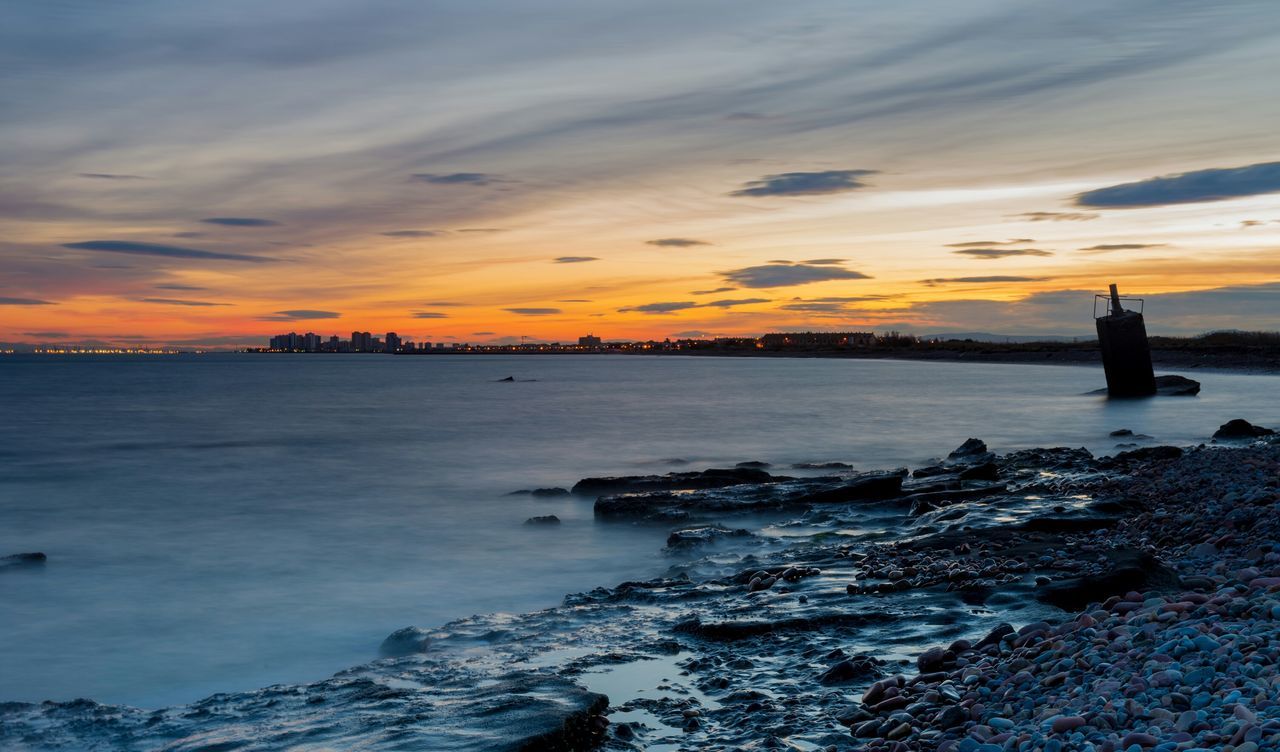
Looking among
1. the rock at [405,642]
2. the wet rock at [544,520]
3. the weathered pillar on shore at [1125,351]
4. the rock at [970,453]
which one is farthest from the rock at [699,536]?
the weathered pillar on shore at [1125,351]

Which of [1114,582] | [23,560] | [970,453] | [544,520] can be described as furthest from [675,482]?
[1114,582]

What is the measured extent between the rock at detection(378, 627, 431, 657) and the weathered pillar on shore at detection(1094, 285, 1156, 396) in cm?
2710

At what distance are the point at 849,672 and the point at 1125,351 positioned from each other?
1126 inches

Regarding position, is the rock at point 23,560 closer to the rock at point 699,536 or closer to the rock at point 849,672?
the rock at point 699,536

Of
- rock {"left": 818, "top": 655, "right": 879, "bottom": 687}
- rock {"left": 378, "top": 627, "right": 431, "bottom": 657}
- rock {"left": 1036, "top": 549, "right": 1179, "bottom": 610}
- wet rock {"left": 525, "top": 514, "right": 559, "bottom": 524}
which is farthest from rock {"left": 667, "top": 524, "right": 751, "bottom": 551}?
rock {"left": 818, "top": 655, "right": 879, "bottom": 687}

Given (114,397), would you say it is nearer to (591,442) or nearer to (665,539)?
(591,442)

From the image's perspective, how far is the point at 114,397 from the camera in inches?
2267

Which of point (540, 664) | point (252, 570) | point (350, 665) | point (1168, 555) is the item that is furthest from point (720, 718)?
point (252, 570)

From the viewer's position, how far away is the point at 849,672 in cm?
598

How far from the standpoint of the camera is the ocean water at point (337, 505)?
8969 millimetres

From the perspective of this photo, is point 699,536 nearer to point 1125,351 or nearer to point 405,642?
point 405,642

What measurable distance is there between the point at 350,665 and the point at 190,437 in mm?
27249

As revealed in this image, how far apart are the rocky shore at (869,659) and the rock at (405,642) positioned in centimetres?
4

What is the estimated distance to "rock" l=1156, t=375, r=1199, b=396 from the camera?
34.1 m
